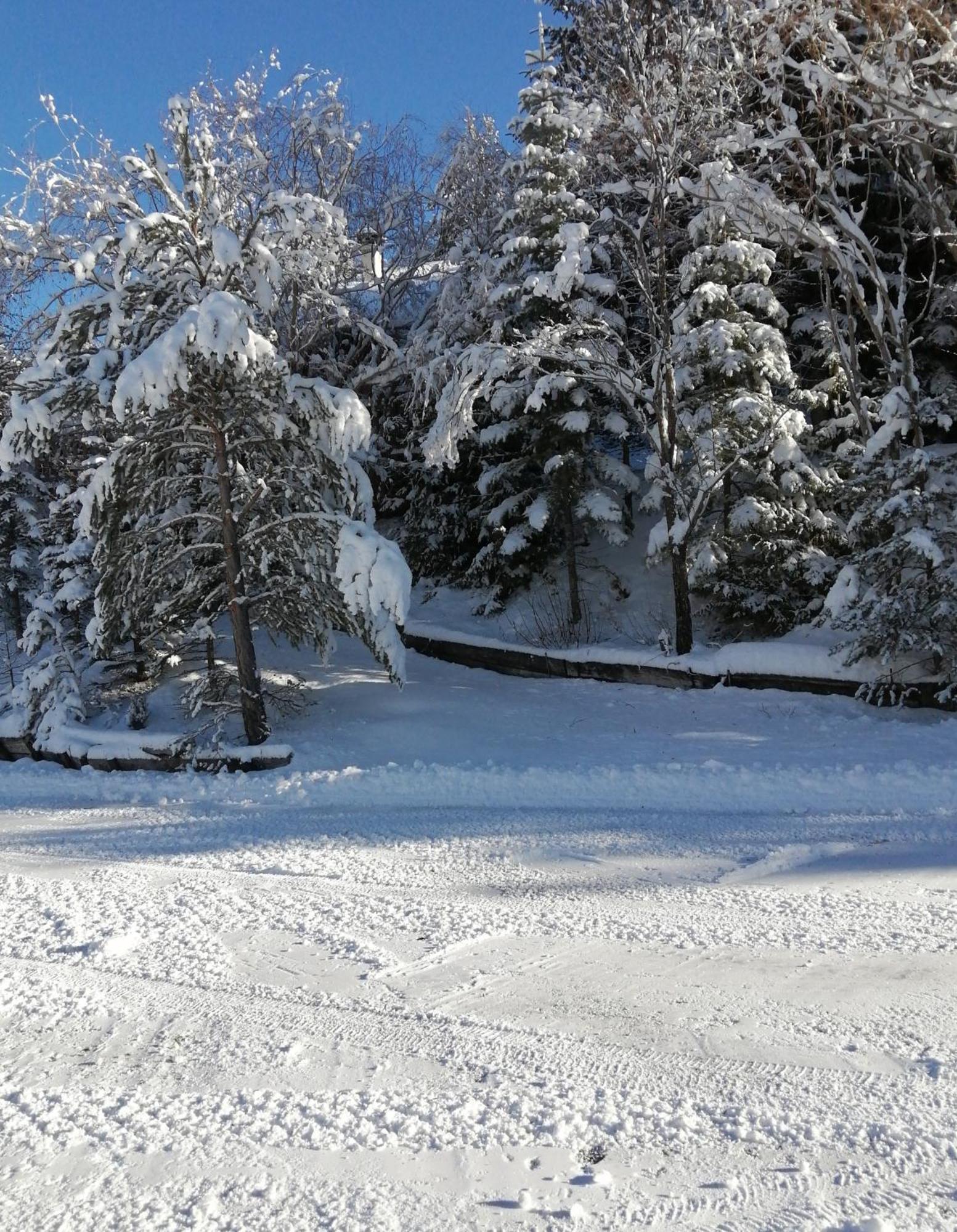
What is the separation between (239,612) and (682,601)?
681 cm

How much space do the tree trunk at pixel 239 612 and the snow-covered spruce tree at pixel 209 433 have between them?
0.06 ft

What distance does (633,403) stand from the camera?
13695 mm

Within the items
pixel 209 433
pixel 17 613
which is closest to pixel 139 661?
pixel 209 433

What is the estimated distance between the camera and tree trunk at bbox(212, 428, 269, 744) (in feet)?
34.0

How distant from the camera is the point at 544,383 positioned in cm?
1398

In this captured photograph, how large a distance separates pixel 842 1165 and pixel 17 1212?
249cm

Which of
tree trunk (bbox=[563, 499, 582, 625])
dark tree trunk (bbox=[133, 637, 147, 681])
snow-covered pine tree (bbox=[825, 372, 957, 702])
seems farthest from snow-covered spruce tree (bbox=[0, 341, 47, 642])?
snow-covered pine tree (bbox=[825, 372, 957, 702])

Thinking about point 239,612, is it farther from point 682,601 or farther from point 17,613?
point 17,613

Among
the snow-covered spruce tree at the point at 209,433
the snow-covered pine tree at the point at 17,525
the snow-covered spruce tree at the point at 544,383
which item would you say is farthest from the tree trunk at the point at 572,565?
the snow-covered pine tree at the point at 17,525

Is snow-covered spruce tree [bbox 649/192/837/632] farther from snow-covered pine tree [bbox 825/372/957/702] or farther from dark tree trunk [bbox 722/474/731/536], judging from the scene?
snow-covered pine tree [bbox 825/372/957/702]

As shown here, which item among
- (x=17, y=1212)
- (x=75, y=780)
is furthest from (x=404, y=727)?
(x=17, y=1212)

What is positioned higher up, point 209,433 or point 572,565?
point 209,433

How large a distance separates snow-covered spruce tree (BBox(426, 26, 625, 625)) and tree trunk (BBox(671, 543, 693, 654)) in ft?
7.90

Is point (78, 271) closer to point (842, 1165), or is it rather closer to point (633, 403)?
point (633, 403)
